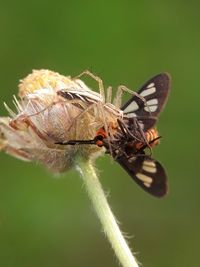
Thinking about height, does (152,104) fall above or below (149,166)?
above

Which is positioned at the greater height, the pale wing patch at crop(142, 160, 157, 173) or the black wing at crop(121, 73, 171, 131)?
the black wing at crop(121, 73, 171, 131)

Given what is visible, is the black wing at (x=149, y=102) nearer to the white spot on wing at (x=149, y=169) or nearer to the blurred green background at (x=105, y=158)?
the white spot on wing at (x=149, y=169)

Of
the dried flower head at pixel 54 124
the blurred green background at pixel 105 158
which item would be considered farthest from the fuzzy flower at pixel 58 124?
the blurred green background at pixel 105 158

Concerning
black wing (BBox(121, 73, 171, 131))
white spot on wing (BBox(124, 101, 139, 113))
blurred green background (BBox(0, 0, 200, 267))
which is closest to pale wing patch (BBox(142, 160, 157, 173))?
black wing (BBox(121, 73, 171, 131))

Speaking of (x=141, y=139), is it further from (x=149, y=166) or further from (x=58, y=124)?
(x=58, y=124)

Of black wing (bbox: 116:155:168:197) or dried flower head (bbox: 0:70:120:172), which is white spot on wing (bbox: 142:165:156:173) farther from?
dried flower head (bbox: 0:70:120:172)

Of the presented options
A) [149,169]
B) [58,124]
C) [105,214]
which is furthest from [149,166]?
[105,214]
